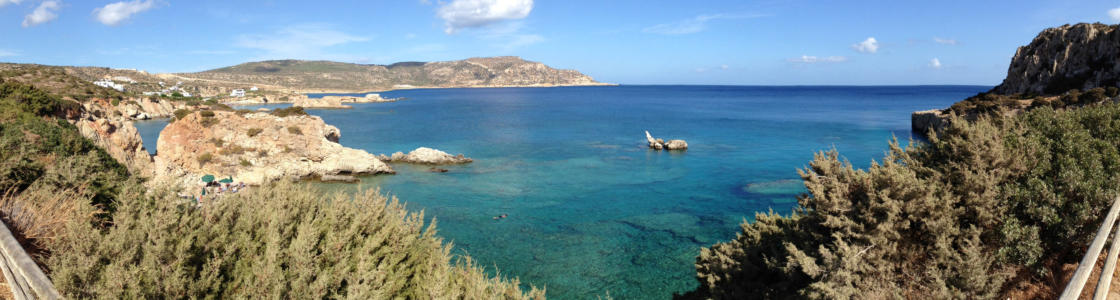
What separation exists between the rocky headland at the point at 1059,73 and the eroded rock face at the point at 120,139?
5161cm

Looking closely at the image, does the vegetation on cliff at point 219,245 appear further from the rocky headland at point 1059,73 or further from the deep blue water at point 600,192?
the rocky headland at point 1059,73

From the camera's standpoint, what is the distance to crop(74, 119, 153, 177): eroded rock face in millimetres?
22047

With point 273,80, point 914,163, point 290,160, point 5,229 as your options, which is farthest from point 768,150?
point 273,80

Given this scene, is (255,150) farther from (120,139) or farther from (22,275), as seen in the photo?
(22,275)

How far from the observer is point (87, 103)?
151ft

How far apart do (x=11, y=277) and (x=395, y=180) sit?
2498cm

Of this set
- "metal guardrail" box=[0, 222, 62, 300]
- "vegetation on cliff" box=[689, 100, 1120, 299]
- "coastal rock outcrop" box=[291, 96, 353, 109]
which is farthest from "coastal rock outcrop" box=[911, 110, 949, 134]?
"coastal rock outcrop" box=[291, 96, 353, 109]

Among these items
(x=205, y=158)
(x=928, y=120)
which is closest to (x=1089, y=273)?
(x=205, y=158)

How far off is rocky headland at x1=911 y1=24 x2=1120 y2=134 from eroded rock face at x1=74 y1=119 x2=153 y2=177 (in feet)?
169

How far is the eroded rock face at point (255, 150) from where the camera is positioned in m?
28.3

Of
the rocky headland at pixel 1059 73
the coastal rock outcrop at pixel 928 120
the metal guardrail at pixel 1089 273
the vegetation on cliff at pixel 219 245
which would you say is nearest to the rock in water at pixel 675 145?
the rocky headland at pixel 1059 73

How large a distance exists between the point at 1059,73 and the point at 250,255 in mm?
63645

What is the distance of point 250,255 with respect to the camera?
6371 millimetres

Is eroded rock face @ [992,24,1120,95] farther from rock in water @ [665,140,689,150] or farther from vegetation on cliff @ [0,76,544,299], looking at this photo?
vegetation on cliff @ [0,76,544,299]
